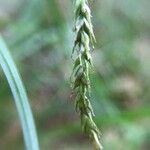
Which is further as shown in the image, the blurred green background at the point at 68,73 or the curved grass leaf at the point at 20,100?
the blurred green background at the point at 68,73

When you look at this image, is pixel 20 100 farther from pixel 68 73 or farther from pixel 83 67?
pixel 68 73

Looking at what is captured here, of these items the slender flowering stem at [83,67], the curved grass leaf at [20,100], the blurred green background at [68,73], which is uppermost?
the blurred green background at [68,73]

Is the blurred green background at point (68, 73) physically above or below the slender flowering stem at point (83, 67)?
above

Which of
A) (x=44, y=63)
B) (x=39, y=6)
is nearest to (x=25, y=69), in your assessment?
(x=44, y=63)

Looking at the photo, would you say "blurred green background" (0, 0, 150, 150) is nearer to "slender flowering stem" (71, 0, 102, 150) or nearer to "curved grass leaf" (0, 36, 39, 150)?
"curved grass leaf" (0, 36, 39, 150)

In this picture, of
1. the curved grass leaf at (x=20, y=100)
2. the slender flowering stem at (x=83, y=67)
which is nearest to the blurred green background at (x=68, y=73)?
the curved grass leaf at (x=20, y=100)

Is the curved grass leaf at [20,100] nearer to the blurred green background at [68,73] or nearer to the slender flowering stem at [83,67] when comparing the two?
the slender flowering stem at [83,67]

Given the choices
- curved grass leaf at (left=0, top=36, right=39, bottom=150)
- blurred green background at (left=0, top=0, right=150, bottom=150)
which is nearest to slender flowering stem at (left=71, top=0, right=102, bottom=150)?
curved grass leaf at (left=0, top=36, right=39, bottom=150)

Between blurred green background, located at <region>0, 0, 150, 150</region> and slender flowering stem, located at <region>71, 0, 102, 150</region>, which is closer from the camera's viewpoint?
slender flowering stem, located at <region>71, 0, 102, 150</region>

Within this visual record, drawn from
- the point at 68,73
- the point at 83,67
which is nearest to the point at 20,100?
the point at 83,67

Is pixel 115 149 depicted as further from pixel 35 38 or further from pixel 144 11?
pixel 144 11
